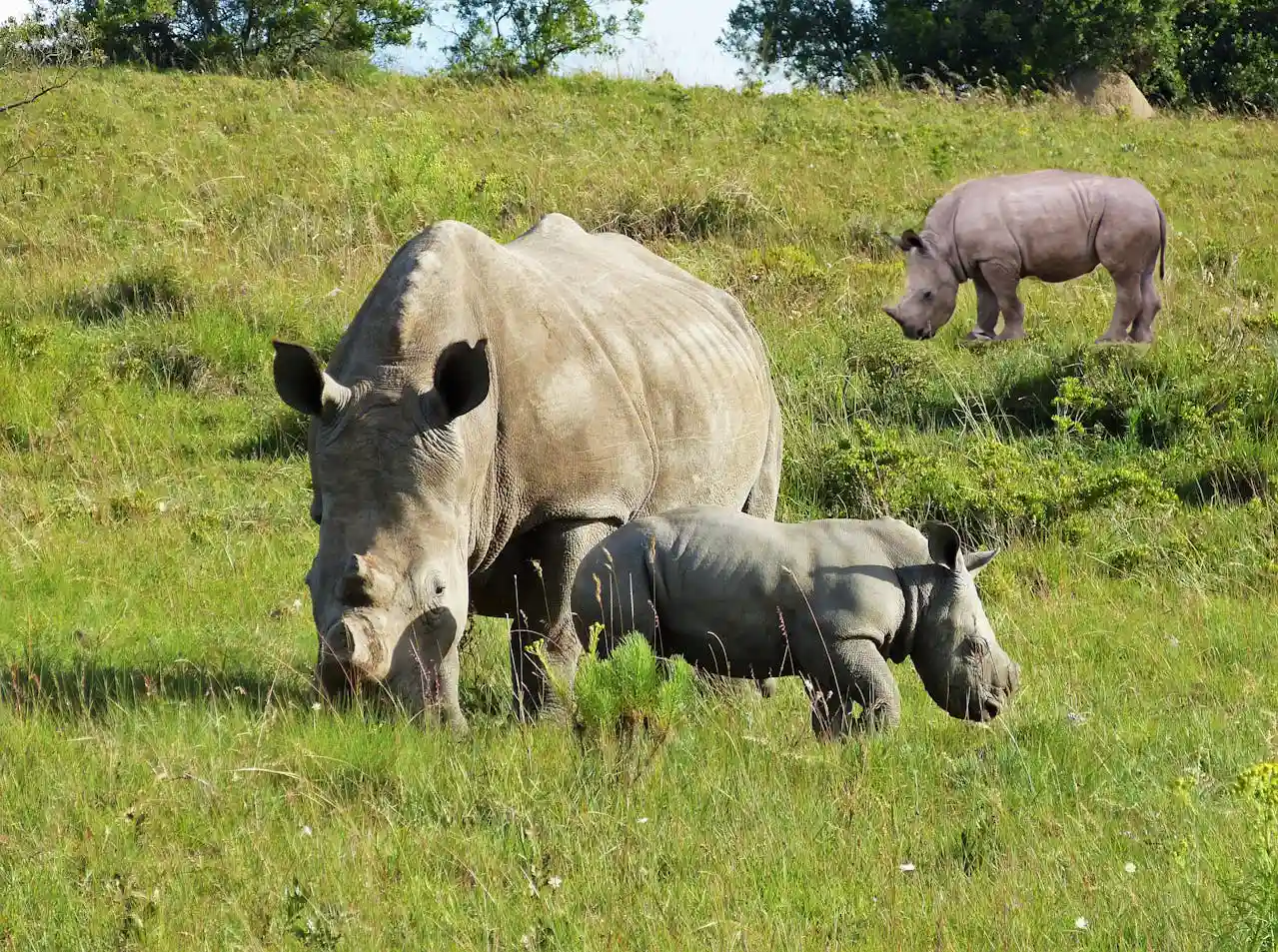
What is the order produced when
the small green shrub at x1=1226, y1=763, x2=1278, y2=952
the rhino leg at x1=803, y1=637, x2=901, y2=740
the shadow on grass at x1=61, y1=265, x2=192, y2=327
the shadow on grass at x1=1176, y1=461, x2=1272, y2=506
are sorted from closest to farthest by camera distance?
the small green shrub at x1=1226, y1=763, x2=1278, y2=952 < the rhino leg at x1=803, y1=637, x2=901, y2=740 < the shadow on grass at x1=1176, y1=461, x2=1272, y2=506 < the shadow on grass at x1=61, y1=265, x2=192, y2=327

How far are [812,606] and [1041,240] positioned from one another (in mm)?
6719

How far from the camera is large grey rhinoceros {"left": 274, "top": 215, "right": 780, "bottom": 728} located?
16.3 feet

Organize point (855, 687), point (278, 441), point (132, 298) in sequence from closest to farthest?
1. point (855, 687)
2. point (278, 441)
3. point (132, 298)

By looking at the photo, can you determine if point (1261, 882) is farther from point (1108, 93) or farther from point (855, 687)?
point (1108, 93)

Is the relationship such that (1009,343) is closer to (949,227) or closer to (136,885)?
(949,227)

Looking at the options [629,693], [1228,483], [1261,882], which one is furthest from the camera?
[1228,483]

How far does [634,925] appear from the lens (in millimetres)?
→ 3789

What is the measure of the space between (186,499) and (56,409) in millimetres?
1853

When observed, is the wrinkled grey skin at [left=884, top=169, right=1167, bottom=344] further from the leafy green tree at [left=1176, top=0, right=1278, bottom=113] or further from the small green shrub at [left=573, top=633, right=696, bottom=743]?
the leafy green tree at [left=1176, top=0, right=1278, bottom=113]

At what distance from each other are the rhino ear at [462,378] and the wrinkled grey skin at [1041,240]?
693cm

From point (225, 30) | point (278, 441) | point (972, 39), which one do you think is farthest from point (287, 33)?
point (278, 441)

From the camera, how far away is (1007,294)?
11570mm

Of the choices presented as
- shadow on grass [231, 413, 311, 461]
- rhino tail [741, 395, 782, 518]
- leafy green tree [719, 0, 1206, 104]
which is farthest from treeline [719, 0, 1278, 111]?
rhino tail [741, 395, 782, 518]

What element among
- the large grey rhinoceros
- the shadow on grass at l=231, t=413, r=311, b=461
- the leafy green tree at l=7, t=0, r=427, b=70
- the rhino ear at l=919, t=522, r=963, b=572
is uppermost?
the leafy green tree at l=7, t=0, r=427, b=70
